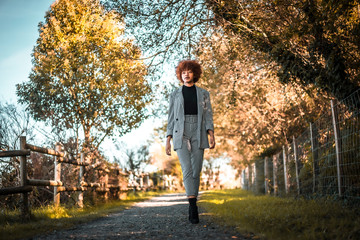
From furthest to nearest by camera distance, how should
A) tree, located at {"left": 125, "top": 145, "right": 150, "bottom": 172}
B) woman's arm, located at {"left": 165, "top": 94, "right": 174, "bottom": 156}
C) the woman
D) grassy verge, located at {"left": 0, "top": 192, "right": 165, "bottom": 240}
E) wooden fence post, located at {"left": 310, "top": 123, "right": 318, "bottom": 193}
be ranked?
1. tree, located at {"left": 125, "top": 145, "right": 150, "bottom": 172}
2. wooden fence post, located at {"left": 310, "top": 123, "right": 318, "bottom": 193}
3. woman's arm, located at {"left": 165, "top": 94, "right": 174, "bottom": 156}
4. the woman
5. grassy verge, located at {"left": 0, "top": 192, "right": 165, "bottom": 240}

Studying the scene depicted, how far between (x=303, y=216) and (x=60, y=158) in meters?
4.86

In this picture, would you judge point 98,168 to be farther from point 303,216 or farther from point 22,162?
point 303,216

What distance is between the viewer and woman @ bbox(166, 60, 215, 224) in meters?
5.41

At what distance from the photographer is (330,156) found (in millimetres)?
6785

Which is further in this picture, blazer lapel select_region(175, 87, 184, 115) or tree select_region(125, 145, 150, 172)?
tree select_region(125, 145, 150, 172)

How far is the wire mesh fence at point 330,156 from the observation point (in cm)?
579

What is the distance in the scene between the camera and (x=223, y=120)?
17531 mm

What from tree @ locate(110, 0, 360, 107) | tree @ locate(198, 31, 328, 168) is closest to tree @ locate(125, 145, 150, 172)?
tree @ locate(198, 31, 328, 168)

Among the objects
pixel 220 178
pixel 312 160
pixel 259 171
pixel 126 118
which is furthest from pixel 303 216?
pixel 220 178

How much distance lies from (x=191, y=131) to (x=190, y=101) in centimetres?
47

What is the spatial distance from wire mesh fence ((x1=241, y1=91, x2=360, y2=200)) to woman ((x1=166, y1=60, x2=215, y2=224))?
224 centimetres

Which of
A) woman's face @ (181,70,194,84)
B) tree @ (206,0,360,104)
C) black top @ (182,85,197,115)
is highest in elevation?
tree @ (206,0,360,104)

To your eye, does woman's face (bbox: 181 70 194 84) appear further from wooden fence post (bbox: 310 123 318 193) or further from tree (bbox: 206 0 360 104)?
wooden fence post (bbox: 310 123 318 193)

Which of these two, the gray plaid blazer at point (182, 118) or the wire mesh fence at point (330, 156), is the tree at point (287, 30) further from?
the gray plaid blazer at point (182, 118)
